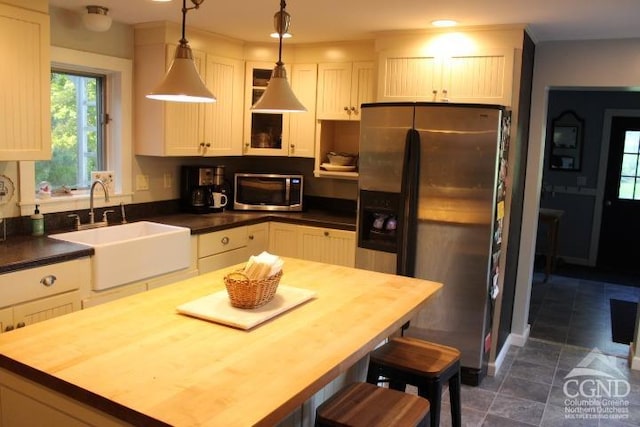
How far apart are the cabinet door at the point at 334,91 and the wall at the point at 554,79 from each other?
4.44ft

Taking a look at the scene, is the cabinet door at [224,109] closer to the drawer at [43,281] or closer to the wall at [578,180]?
the drawer at [43,281]

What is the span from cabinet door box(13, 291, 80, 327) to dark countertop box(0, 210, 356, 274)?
0.64 feet

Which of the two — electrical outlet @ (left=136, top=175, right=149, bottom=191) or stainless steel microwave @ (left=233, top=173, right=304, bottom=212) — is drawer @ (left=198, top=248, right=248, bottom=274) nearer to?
stainless steel microwave @ (left=233, top=173, right=304, bottom=212)

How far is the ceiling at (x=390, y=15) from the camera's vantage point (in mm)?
2980

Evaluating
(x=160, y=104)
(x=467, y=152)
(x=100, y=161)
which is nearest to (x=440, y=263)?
(x=467, y=152)

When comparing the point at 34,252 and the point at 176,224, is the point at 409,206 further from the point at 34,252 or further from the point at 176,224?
the point at 34,252

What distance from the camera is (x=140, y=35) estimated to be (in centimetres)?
391

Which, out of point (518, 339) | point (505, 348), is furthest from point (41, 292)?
point (518, 339)

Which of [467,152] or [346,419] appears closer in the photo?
[346,419]

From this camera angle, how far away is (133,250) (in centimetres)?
323

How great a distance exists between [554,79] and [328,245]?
1983mm

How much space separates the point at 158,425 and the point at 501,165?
2708 millimetres

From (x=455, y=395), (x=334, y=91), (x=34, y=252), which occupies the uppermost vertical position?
(x=334, y=91)

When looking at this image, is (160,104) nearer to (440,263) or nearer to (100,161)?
(100,161)
